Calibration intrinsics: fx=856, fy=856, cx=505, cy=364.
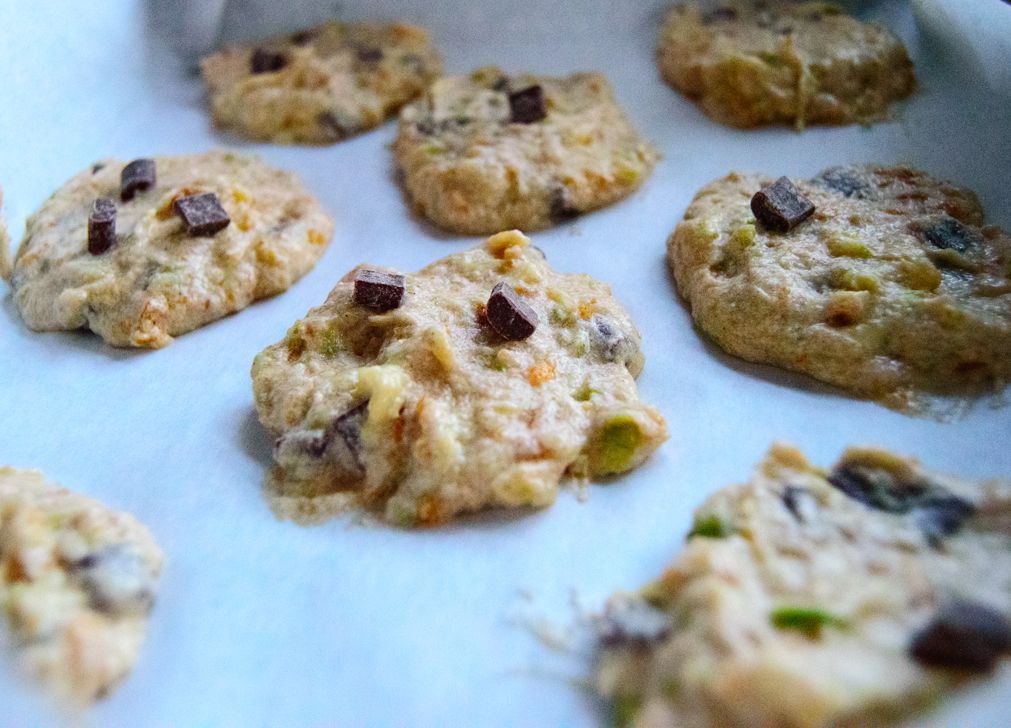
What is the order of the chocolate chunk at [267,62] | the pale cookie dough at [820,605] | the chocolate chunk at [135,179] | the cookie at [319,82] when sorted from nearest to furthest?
the pale cookie dough at [820,605] < the chocolate chunk at [135,179] < the cookie at [319,82] < the chocolate chunk at [267,62]

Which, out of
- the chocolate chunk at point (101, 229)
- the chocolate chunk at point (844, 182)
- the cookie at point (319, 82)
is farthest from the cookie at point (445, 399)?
the cookie at point (319, 82)

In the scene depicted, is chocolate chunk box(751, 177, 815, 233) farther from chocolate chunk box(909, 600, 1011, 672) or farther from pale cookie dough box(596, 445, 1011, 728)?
chocolate chunk box(909, 600, 1011, 672)

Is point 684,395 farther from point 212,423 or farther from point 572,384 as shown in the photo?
point 212,423

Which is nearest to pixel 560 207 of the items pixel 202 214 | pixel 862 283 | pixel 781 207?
pixel 781 207

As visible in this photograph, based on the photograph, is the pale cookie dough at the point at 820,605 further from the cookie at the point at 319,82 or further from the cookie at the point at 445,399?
the cookie at the point at 319,82

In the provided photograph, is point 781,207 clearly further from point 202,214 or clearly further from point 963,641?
point 202,214

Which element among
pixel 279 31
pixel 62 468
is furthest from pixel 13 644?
pixel 279 31

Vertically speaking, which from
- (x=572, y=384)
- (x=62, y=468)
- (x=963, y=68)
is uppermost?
(x=963, y=68)
